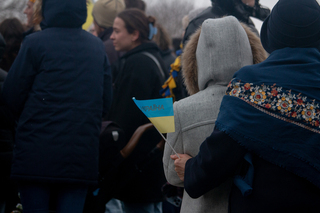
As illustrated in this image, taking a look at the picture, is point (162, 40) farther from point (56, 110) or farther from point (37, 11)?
point (56, 110)

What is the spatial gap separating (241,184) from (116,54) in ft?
10.2

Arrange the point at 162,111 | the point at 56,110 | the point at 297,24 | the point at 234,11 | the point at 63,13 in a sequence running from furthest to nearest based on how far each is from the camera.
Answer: the point at 234,11, the point at 63,13, the point at 56,110, the point at 162,111, the point at 297,24

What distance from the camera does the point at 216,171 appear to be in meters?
1.65

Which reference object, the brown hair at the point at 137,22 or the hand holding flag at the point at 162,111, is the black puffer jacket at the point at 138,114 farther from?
the hand holding flag at the point at 162,111

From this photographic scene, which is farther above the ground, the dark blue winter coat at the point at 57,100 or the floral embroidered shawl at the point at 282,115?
the floral embroidered shawl at the point at 282,115

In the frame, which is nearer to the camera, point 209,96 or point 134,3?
point 209,96

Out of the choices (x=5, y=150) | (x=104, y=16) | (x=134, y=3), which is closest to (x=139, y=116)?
(x=5, y=150)

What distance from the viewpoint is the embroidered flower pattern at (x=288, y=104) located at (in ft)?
5.08

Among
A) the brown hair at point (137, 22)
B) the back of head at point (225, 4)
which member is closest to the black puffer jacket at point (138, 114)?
the brown hair at point (137, 22)

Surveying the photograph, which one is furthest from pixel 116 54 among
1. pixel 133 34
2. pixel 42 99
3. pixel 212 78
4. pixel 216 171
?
pixel 216 171

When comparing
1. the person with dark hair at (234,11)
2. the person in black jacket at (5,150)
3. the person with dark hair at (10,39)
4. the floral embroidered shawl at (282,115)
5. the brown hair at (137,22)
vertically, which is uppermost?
the floral embroidered shawl at (282,115)

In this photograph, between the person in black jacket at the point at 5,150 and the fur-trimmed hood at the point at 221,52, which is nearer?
the fur-trimmed hood at the point at 221,52

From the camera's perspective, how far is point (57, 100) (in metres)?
2.71

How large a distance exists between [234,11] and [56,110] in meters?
1.66
